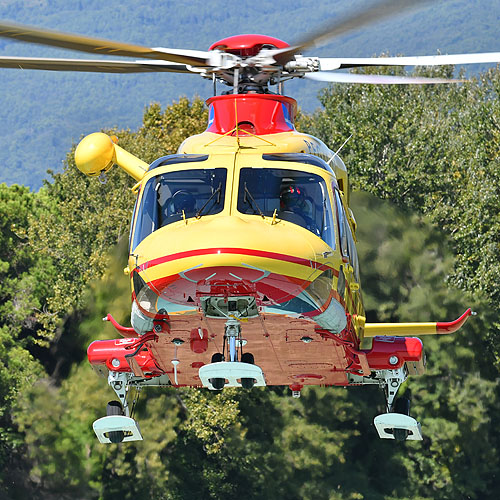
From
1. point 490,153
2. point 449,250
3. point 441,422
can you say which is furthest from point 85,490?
point 490,153

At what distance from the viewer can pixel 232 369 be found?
15570mm

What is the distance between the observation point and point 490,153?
5291 cm

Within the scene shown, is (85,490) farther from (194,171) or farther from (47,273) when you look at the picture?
(194,171)

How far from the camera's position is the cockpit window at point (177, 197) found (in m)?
15.8

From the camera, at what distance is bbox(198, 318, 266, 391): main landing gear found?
15.6 metres

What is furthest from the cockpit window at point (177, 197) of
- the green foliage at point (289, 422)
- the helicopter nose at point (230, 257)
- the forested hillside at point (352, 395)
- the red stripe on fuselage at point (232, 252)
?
the green foliage at point (289, 422)

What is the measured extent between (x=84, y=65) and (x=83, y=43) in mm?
2729

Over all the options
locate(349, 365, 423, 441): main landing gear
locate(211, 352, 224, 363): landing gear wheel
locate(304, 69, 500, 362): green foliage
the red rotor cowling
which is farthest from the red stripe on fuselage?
locate(304, 69, 500, 362): green foliage

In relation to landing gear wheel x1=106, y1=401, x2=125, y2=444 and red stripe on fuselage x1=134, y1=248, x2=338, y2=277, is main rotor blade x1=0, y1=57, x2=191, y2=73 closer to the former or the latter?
red stripe on fuselage x1=134, y1=248, x2=338, y2=277

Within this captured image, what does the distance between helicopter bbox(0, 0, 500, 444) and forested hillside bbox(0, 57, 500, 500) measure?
66.9ft

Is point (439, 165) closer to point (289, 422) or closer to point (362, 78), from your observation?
point (289, 422)

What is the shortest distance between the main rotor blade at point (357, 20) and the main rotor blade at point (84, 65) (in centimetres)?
317

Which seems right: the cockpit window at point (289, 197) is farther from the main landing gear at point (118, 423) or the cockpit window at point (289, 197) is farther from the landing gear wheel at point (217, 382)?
the main landing gear at point (118, 423)

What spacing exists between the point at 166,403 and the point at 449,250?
12095 mm
